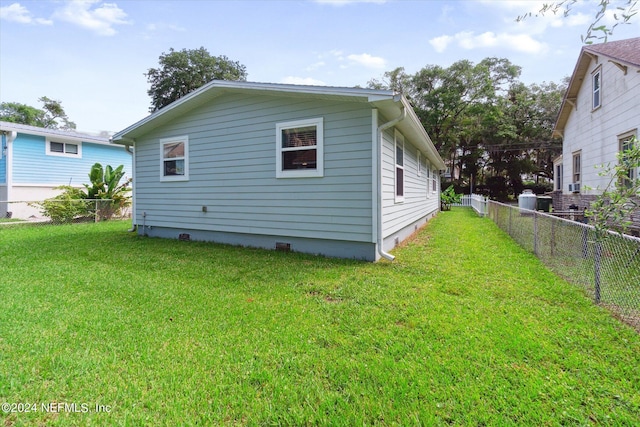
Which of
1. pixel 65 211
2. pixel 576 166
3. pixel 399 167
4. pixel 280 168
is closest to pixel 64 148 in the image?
pixel 65 211

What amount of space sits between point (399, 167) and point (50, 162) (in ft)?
53.4

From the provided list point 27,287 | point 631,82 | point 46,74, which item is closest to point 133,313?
point 27,287

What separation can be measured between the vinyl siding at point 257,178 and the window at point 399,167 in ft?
5.65

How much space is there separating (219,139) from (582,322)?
7062 mm

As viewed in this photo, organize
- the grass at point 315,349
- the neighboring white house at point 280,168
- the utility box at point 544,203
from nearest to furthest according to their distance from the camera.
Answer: the grass at point 315,349
the neighboring white house at point 280,168
the utility box at point 544,203

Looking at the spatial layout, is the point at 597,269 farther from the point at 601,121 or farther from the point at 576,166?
the point at 576,166

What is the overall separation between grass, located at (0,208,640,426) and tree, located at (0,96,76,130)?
4461cm

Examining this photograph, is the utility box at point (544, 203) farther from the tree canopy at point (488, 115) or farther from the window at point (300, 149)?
the tree canopy at point (488, 115)

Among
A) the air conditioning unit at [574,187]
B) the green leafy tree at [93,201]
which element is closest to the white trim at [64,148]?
the green leafy tree at [93,201]

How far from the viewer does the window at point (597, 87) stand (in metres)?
9.24

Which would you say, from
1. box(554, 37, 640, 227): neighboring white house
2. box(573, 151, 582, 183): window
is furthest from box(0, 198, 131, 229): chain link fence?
box(573, 151, 582, 183): window

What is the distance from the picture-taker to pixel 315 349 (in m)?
2.61

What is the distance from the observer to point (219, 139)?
737 cm

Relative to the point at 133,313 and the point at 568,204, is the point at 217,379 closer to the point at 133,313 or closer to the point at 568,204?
the point at 133,313
